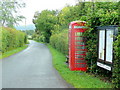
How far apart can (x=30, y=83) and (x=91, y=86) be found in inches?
93.6

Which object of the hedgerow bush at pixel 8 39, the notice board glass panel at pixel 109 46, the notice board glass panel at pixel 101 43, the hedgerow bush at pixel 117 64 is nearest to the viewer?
Answer: the hedgerow bush at pixel 117 64

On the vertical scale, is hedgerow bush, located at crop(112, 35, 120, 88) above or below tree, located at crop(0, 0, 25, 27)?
below

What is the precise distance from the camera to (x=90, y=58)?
32.0 ft

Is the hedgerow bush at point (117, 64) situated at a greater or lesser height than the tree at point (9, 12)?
lesser

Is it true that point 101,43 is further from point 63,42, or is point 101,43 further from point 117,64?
point 63,42

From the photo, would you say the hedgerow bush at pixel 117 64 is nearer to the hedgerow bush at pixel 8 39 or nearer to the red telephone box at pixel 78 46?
the red telephone box at pixel 78 46

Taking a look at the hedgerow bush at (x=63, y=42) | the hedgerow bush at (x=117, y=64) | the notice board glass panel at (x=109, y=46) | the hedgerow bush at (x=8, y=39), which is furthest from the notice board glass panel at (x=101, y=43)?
the hedgerow bush at (x=8, y=39)

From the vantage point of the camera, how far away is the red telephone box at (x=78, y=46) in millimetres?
10406

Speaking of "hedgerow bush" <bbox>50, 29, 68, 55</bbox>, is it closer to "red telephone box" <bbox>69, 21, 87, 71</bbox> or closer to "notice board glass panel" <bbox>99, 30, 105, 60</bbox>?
"red telephone box" <bbox>69, 21, 87, 71</bbox>

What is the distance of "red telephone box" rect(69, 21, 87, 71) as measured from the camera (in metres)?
10.4

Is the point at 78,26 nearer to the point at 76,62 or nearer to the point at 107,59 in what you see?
the point at 76,62

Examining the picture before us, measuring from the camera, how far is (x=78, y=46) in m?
10.5

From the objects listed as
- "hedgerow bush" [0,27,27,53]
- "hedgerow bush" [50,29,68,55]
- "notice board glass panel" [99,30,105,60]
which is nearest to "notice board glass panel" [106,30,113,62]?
"notice board glass panel" [99,30,105,60]

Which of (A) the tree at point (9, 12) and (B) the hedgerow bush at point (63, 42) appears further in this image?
(A) the tree at point (9, 12)
